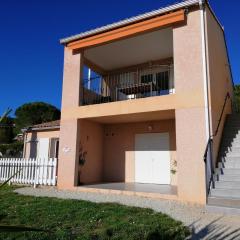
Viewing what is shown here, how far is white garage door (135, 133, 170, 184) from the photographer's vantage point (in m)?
15.3

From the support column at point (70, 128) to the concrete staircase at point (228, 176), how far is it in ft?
23.1

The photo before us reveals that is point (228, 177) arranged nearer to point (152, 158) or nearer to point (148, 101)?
point (148, 101)

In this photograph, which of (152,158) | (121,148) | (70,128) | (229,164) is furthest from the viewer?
(121,148)

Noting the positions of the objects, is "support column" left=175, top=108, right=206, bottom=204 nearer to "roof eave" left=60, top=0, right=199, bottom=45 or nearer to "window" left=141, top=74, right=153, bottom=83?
"roof eave" left=60, top=0, right=199, bottom=45

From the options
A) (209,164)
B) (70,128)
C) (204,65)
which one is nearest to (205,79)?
(204,65)

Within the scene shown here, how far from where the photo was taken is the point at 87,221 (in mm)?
7543

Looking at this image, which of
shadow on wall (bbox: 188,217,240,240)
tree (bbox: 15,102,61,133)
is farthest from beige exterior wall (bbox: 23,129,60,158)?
tree (bbox: 15,102,61,133)

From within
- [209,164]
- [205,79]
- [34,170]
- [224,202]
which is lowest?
[224,202]

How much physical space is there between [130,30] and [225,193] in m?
8.40

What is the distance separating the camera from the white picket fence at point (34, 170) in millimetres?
15153

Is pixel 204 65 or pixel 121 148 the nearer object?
pixel 204 65

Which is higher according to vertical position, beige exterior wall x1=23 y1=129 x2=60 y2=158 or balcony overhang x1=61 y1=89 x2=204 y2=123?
balcony overhang x1=61 y1=89 x2=204 y2=123

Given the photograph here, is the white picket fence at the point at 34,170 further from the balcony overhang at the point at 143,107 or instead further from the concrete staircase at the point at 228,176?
the concrete staircase at the point at 228,176

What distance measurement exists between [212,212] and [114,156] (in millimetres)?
8827
